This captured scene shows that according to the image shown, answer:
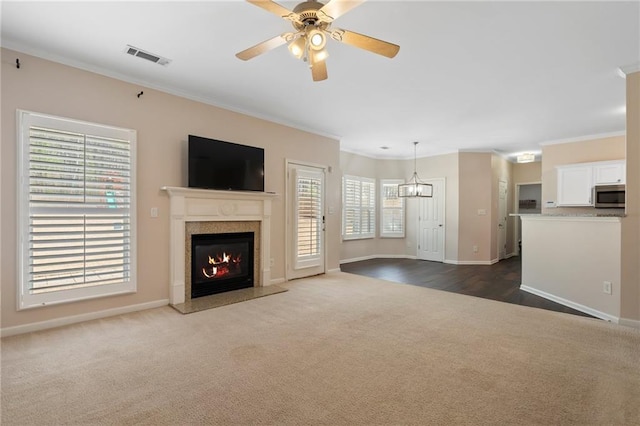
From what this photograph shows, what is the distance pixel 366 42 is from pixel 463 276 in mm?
5138

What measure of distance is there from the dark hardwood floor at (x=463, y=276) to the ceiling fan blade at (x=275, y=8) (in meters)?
4.33

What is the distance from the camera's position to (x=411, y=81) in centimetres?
367

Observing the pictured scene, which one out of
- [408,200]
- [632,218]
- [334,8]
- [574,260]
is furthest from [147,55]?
[408,200]

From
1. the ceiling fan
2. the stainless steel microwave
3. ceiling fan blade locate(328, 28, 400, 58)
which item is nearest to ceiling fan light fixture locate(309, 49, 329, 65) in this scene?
the ceiling fan

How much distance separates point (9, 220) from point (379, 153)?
7128mm

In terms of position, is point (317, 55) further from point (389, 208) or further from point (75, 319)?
point (389, 208)

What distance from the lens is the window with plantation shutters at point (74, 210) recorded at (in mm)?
3002

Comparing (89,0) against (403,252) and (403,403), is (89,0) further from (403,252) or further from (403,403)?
(403,252)

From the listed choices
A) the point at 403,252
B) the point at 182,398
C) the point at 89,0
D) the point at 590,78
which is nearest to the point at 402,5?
the point at 89,0

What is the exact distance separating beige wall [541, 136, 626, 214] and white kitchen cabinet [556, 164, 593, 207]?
17cm

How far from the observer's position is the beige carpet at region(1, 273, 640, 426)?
1.86 m

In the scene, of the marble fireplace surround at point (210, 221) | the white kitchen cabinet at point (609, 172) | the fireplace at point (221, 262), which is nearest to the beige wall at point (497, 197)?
the white kitchen cabinet at point (609, 172)

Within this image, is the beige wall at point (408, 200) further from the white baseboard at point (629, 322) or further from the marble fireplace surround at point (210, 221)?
the white baseboard at point (629, 322)

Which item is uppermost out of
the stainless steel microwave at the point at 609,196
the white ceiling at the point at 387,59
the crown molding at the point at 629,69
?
the white ceiling at the point at 387,59
